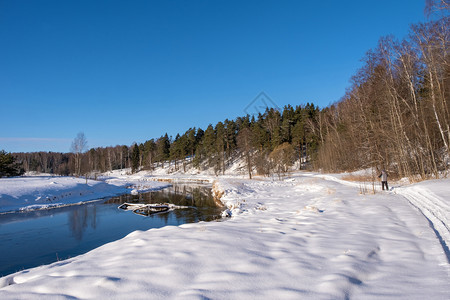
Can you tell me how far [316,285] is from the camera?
296 centimetres

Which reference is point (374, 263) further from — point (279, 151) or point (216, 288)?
point (279, 151)

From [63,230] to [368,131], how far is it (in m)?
24.4

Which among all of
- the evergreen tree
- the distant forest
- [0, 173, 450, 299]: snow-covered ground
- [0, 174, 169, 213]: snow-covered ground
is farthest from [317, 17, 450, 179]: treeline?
the evergreen tree

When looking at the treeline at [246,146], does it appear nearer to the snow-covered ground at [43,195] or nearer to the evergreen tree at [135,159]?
the evergreen tree at [135,159]

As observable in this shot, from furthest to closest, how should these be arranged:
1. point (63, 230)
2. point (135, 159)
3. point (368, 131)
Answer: point (135, 159)
point (368, 131)
point (63, 230)

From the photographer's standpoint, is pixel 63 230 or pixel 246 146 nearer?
pixel 63 230

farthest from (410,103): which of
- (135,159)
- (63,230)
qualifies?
(135,159)

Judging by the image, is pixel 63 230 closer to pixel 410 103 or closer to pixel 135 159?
pixel 410 103

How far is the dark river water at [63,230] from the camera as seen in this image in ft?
26.8

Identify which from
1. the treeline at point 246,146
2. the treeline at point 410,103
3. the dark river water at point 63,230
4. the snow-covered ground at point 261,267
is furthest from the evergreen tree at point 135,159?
the snow-covered ground at point 261,267

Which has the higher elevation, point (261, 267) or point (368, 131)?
point (368, 131)

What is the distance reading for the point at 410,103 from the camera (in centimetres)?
1869

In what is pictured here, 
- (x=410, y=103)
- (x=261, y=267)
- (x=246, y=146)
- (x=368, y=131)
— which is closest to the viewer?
(x=261, y=267)

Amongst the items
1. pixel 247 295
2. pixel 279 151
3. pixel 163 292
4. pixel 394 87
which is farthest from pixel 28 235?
pixel 279 151
